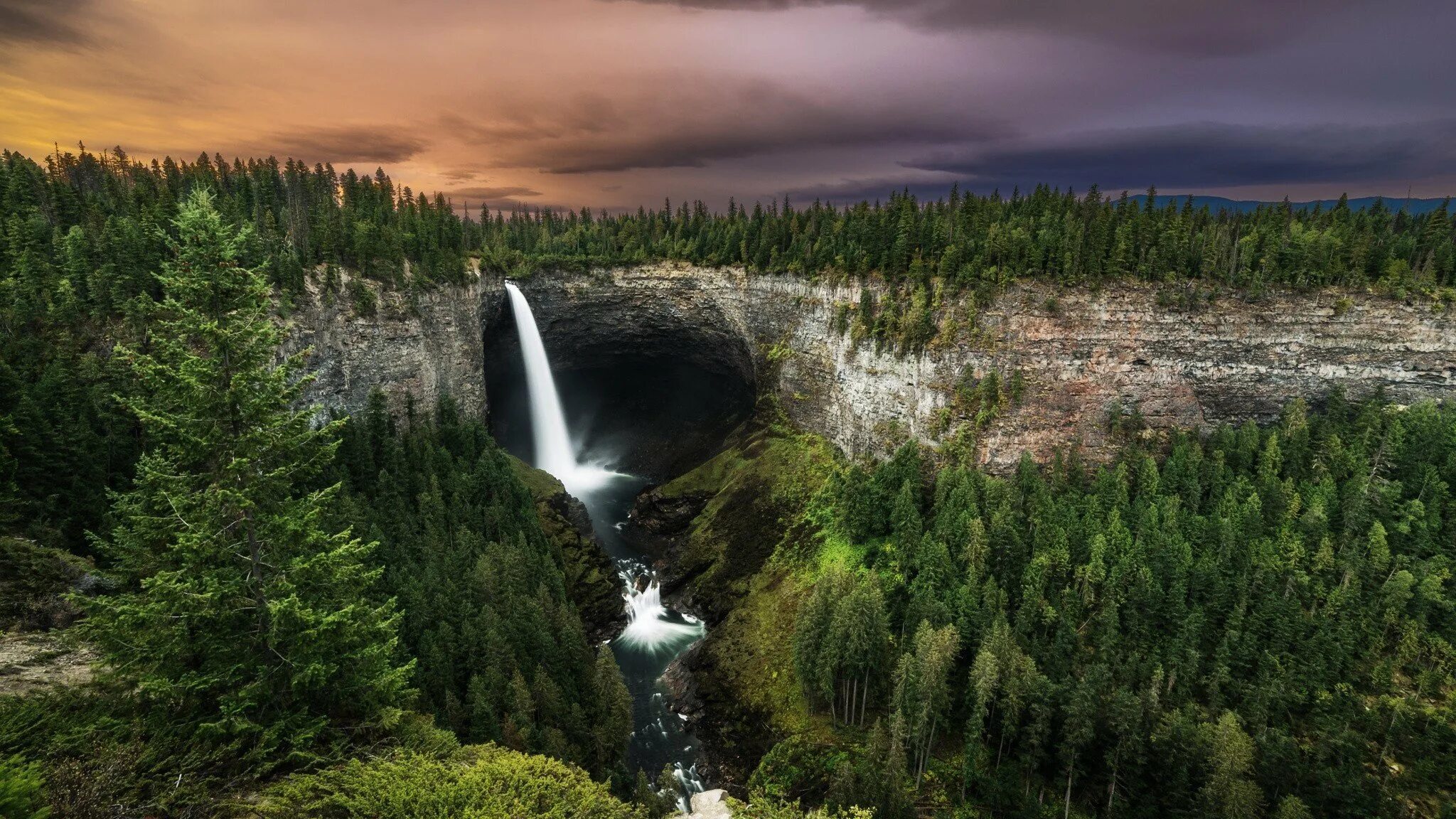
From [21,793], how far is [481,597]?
36883 millimetres

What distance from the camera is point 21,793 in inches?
407

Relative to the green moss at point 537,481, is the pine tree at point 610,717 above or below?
below

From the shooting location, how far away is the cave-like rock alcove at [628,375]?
310 ft

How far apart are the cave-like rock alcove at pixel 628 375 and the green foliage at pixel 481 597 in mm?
31291

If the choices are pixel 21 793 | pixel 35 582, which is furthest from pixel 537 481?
pixel 21 793

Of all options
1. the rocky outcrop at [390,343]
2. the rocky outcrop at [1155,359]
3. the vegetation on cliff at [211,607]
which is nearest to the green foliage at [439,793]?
the vegetation on cliff at [211,607]

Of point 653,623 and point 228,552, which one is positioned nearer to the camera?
point 228,552

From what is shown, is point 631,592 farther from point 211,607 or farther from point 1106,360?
point 211,607

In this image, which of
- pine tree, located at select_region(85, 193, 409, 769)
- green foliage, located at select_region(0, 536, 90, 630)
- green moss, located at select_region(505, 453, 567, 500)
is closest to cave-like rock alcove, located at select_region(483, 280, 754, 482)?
green moss, located at select_region(505, 453, 567, 500)

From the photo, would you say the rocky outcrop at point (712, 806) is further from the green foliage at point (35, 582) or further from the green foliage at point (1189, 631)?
the green foliage at point (35, 582)

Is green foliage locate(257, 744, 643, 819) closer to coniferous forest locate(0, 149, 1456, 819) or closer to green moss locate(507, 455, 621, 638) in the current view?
coniferous forest locate(0, 149, 1456, 819)

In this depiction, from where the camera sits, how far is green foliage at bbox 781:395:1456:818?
3856 cm

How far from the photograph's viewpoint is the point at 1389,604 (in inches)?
1780

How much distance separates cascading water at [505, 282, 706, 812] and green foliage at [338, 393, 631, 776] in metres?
6.02
